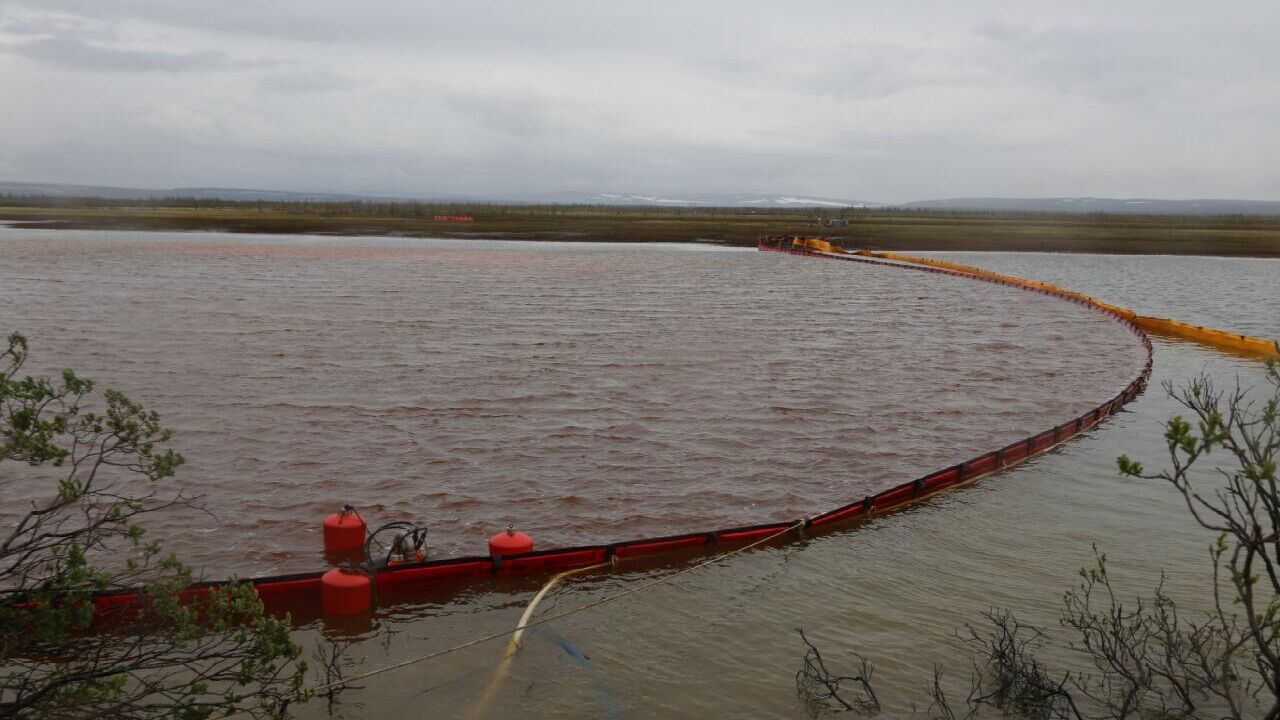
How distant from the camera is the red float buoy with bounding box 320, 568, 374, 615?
1042cm

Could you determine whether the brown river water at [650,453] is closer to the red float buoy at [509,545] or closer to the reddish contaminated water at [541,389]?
the reddish contaminated water at [541,389]

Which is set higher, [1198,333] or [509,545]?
[1198,333]

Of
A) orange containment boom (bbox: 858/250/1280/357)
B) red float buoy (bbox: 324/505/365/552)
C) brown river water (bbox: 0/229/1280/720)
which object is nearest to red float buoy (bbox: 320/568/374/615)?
brown river water (bbox: 0/229/1280/720)

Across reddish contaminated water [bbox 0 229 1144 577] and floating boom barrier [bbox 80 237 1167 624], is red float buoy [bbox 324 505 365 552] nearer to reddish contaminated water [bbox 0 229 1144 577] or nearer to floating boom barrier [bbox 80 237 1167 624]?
floating boom barrier [bbox 80 237 1167 624]

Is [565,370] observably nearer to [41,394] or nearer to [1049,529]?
[1049,529]

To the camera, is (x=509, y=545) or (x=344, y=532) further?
(x=344, y=532)

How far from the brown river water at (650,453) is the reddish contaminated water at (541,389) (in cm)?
10

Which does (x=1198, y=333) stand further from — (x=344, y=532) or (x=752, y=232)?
(x=752, y=232)

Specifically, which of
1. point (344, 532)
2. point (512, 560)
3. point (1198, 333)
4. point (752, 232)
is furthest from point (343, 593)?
point (752, 232)

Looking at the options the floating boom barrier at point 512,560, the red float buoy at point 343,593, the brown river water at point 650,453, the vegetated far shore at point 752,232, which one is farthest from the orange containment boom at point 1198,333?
the vegetated far shore at point 752,232

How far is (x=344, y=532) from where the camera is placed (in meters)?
12.0

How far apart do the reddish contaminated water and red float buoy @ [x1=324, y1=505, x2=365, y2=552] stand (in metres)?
0.42

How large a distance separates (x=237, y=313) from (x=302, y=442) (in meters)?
18.3

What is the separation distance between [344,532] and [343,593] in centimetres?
176
